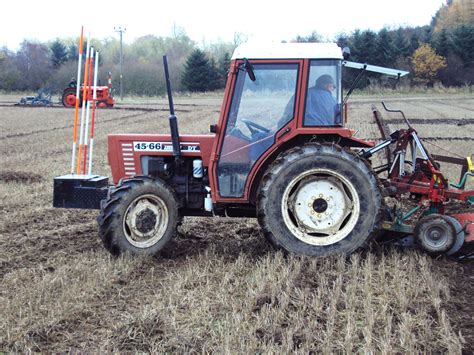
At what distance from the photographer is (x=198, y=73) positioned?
52.8 metres

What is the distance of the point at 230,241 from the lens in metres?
6.73

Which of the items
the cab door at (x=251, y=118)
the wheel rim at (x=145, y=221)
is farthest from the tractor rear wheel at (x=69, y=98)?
the cab door at (x=251, y=118)

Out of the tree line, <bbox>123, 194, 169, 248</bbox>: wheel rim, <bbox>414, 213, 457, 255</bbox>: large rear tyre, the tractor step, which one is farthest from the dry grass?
the tree line

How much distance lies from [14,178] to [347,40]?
48035mm

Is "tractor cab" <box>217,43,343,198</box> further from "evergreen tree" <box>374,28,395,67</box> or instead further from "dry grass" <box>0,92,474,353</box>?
"evergreen tree" <box>374,28,395,67</box>

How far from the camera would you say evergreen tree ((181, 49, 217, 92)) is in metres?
52.3

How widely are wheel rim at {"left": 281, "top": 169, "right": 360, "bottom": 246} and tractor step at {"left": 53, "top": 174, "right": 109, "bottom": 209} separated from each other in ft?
6.70

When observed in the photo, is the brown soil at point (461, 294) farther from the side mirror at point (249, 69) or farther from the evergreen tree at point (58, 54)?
the evergreen tree at point (58, 54)

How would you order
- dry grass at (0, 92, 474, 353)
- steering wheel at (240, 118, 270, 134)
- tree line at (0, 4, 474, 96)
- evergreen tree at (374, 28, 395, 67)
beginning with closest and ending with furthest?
dry grass at (0, 92, 474, 353)
steering wheel at (240, 118, 270, 134)
tree line at (0, 4, 474, 96)
evergreen tree at (374, 28, 395, 67)

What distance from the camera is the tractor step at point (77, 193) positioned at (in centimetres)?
626

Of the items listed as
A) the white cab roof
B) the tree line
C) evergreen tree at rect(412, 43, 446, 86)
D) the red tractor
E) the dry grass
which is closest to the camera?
the dry grass

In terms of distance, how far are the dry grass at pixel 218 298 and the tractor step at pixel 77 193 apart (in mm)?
500

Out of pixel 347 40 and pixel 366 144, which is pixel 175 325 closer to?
pixel 366 144

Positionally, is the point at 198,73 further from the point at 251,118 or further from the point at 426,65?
the point at 251,118
